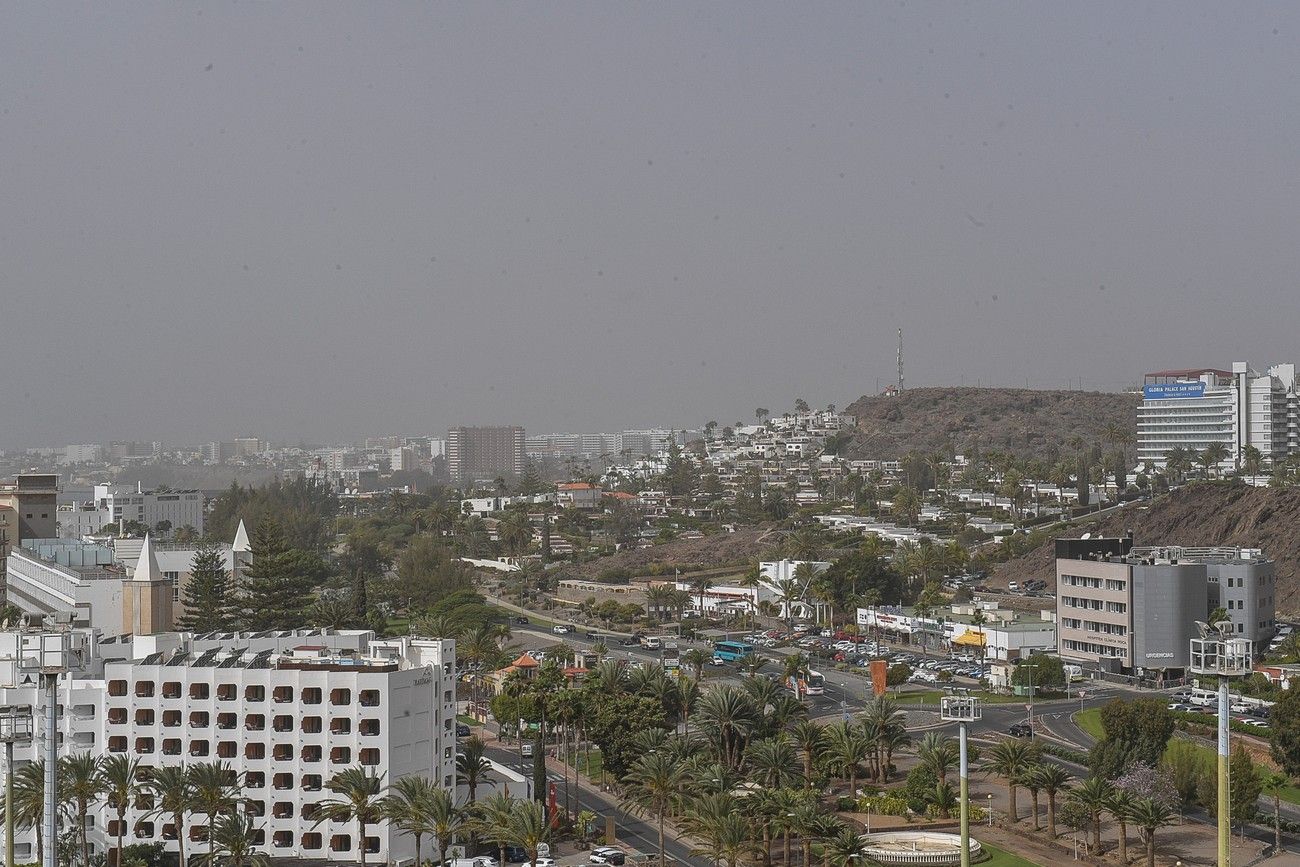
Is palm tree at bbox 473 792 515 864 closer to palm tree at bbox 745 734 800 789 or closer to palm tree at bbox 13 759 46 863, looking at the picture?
palm tree at bbox 745 734 800 789

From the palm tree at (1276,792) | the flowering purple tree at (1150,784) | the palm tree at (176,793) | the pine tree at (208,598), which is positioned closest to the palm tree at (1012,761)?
the flowering purple tree at (1150,784)

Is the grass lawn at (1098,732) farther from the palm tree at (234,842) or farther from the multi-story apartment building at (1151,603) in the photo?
the palm tree at (234,842)

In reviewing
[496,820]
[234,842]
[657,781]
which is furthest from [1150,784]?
[234,842]

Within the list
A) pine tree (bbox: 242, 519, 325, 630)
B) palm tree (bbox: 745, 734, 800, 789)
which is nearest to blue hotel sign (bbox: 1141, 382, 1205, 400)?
pine tree (bbox: 242, 519, 325, 630)

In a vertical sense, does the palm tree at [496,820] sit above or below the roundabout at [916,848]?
above

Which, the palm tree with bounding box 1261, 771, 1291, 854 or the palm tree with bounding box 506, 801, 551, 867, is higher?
the palm tree with bounding box 506, 801, 551, 867

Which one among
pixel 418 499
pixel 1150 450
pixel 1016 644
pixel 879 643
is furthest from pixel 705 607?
pixel 418 499

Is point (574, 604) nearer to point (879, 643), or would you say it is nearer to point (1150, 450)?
point (879, 643)

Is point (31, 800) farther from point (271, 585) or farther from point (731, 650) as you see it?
point (731, 650)
